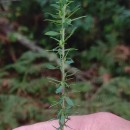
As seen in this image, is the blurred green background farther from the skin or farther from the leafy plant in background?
the leafy plant in background

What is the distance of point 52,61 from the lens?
3.88 meters

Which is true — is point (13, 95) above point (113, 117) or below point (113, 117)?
below

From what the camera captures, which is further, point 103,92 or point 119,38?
point 119,38

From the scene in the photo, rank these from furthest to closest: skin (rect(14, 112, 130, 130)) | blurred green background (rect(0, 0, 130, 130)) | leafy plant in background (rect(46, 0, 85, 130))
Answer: blurred green background (rect(0, 0, 130, 130)) < skin (rect(14, 112, 130, 130)) < leafy plant in background (rect(46, 0, 85, 130))

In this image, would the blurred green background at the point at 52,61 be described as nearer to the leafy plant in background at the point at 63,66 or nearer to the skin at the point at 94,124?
the skin at the point at 94,124

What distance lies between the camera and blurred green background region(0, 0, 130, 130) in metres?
3.51

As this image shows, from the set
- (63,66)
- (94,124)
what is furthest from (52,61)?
(63,66)

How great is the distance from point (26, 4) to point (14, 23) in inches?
12.0

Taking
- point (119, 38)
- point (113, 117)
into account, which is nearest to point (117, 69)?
point (119, 38)

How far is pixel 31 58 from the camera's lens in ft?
12.7

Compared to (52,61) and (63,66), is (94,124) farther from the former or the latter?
(52,61)

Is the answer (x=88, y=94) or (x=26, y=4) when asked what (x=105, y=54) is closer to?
(x=88, y=94)

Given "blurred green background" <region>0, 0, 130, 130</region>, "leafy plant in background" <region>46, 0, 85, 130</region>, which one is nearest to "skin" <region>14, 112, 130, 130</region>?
"leafy plant in background" <region>46, 0, 85, 130</region>

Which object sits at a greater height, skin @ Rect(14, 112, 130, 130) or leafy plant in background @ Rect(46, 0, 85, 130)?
leafy plant in background @ Rect(46, 0, 85, 130)
